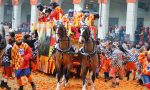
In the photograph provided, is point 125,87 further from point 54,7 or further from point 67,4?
point 67,4

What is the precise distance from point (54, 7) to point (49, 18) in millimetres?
810

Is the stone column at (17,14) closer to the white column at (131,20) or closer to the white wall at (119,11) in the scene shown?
the white wall at (119,11)

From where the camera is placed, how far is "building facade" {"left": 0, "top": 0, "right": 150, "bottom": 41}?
30.8m

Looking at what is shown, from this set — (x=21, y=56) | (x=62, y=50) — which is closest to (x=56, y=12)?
(x=62, y=50)

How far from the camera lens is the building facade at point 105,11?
30.8 meters

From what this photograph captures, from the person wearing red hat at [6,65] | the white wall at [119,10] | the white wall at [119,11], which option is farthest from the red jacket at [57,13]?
the white wall at [119,10]

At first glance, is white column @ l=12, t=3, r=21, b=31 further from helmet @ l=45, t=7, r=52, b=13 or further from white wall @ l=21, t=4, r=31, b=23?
helmet @ l=45, t=7, r=52, b=13

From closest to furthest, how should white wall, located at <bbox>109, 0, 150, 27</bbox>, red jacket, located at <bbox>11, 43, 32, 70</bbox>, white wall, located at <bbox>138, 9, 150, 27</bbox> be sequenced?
red jacket, located at <bbox>11, 43, 32, 70</bbox>
white wall, located at <bbox>138, 9, 150, 27</bbox>
white wall, located at <bbox>109, 0, 150, 27</bbox>

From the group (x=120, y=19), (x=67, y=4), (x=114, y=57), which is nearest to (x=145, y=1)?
(x=120, y=19)

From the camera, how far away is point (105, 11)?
1282 inches

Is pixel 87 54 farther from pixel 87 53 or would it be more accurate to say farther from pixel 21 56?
pixel 21 56

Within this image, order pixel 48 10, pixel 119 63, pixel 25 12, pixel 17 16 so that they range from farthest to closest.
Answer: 1. pixel 25 12
2. pixel 17 16
3. pixel 48 10
4. pixel 119 63

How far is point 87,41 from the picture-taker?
13258mm

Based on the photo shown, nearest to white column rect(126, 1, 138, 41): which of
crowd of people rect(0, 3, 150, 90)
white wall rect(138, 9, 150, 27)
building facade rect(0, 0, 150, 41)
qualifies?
building facade rect(0, 0, 150, 41)
